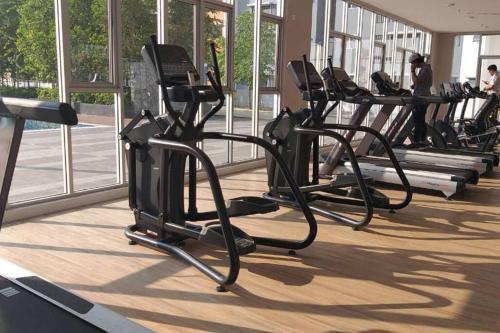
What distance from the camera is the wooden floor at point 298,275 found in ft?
7.58

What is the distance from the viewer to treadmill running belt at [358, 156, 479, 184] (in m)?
4.99

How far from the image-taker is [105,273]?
279cm

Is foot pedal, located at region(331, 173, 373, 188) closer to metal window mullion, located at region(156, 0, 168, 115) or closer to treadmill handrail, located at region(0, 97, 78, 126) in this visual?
metal window mullion, located at region(156, 0, 168, 115)

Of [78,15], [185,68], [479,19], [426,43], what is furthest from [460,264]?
[426,43]

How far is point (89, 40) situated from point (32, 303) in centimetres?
311

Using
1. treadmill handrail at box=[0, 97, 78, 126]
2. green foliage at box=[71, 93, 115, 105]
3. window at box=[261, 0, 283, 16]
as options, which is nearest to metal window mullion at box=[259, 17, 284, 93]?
window at box=[261, 0, 283, 16]

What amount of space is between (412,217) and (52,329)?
338 cm

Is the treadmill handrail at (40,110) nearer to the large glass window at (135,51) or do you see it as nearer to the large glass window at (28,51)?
the large glass window at (28,51)

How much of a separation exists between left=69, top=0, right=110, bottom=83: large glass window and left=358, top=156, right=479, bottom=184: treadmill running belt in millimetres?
3171

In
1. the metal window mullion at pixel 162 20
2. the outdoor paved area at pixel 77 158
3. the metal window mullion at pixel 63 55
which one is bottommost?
the outdoor paved area at pixel 77 158

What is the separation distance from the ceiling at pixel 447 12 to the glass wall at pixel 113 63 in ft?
11.8

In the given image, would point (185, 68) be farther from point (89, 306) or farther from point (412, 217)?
point (412, 217)

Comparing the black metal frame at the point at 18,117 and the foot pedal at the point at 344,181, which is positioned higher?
the black metal frame at the point at 18,117

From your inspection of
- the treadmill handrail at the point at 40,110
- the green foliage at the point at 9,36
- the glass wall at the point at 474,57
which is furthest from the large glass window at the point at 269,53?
the glass wall at the point at 474,57
